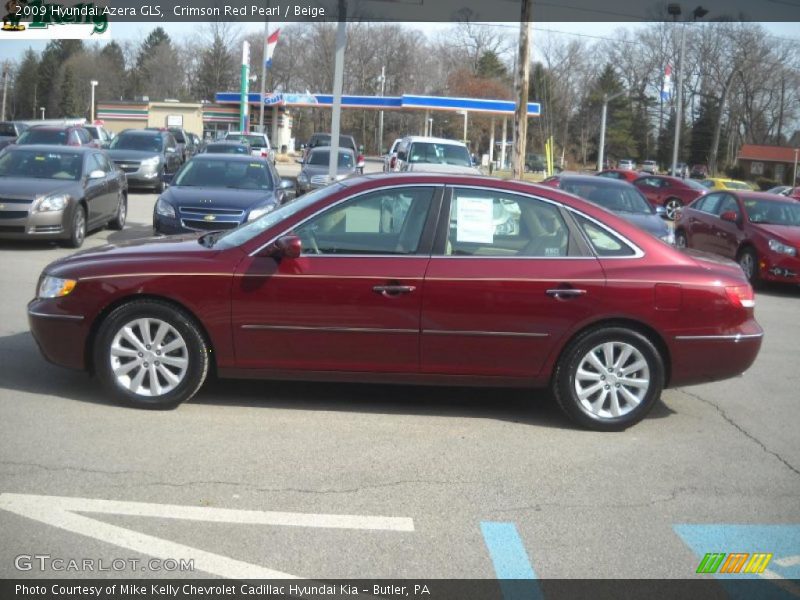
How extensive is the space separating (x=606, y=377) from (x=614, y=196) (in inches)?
369

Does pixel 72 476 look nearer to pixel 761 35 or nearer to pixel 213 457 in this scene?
pixel 213 457

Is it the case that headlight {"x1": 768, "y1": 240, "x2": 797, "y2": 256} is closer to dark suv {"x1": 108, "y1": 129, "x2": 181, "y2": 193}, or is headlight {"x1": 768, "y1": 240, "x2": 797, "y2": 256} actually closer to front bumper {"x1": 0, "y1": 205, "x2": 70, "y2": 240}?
front bumper {"x1": 0, "y1": 205, "x2": 70, "y2": 240}

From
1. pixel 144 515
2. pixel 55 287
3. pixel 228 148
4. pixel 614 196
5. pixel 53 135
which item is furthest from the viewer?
pixel 228 148

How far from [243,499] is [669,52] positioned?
77.4 meters

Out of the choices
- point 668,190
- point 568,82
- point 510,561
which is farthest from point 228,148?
point 568,82

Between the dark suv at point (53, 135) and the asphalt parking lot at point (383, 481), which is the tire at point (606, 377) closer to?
the asphalt parking lot at point (383, 481)

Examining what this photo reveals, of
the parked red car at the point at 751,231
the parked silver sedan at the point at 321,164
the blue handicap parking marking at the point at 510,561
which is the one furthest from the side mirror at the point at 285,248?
the parked silver sedan at the point at 321,164

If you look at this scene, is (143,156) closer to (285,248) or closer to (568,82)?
(285,248)

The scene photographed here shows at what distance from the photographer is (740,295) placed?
20.7 feet

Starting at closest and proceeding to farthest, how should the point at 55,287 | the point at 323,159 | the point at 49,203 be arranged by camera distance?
the point at 55,287
the point at 49,203
the point at 323,159

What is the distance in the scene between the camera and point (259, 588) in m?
3.80

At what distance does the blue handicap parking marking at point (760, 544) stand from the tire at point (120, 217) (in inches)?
540

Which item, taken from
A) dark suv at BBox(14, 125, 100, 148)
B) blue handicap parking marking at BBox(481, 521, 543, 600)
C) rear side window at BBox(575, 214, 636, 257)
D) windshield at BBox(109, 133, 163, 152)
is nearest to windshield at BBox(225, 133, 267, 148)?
windshield at BBox(109, 133, 163, 152)

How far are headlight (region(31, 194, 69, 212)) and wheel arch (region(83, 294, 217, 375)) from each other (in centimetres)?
788
